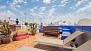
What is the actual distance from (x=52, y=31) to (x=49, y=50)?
5.52 meters

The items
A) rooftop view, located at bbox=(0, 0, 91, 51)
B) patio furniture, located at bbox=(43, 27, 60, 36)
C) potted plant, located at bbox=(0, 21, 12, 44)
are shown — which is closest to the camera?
rooftop view, located at bbox=(0, 0, 91, 51)

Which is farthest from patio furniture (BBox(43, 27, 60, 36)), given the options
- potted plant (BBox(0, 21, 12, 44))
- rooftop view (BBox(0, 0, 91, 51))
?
potted plant (BBox(0, 21, 12, 44))

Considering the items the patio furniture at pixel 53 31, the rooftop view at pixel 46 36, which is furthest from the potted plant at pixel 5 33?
the patio furniture at pixel 53 31

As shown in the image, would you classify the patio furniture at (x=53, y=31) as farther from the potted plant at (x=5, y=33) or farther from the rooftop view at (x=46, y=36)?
the potted plant at (x=5, y=33)

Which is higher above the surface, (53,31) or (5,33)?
(5,33)

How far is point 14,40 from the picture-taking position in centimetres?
749

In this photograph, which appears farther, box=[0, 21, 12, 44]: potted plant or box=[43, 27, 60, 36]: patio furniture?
box=[43, 27, 60, 36]: patio furniture

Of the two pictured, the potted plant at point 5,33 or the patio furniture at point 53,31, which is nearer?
the potted plant at point 5,33

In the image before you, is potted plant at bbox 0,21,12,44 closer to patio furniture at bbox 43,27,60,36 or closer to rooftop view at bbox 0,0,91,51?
rooftop view at bbox 0,0,91,51

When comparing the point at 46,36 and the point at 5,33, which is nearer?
the point at 5,33

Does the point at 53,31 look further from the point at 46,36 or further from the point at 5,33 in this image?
the point at 5,33

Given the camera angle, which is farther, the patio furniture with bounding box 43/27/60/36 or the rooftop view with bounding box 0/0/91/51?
the patio furniture with bounding box 43/27/60/36

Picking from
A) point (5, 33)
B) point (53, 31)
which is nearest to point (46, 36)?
point (53, 31)

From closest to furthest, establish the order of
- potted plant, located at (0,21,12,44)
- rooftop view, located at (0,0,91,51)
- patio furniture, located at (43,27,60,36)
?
rooftop view, located at (0,0,91,51) → potted plant, located at (0,21,12,44) → patio furniture, located at (43,27,60,36)
